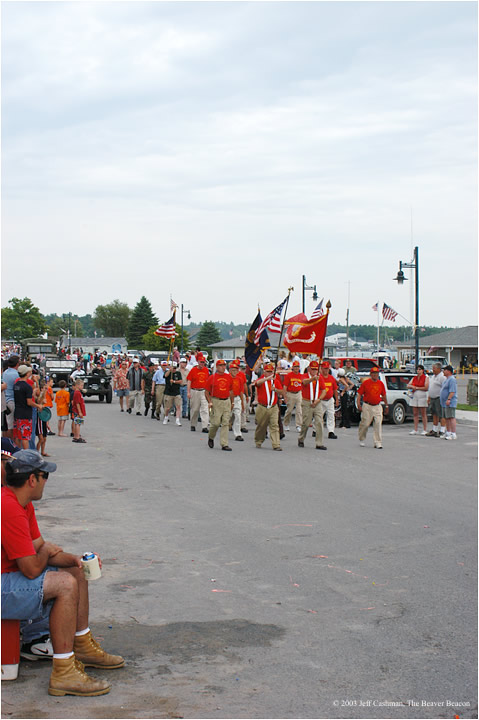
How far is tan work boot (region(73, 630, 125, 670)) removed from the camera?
4602mm

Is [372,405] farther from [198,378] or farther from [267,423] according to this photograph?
[198,378]

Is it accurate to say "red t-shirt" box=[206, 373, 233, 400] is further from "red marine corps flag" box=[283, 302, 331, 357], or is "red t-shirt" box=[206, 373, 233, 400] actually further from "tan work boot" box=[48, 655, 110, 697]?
"tan work boot" box=[48, 655, 110, 697]

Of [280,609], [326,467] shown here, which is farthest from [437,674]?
[326,467]

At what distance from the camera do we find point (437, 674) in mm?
4680

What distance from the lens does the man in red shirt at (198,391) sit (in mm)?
19906

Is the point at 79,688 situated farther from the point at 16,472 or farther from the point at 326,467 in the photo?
the point at 326,467

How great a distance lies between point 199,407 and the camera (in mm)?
20531

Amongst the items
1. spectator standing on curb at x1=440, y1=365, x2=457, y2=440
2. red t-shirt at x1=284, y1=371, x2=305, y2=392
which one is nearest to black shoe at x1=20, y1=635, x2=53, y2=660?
spectator standing on curb at x1=440, y1=365, x2=457, y2=440

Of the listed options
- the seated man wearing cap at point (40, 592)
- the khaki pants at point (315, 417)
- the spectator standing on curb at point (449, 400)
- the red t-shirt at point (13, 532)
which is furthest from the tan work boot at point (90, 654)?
the spectator standing on curb at point (449, 400)

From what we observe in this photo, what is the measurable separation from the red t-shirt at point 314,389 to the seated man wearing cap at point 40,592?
12390 mm

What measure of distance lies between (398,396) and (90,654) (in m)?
19.0

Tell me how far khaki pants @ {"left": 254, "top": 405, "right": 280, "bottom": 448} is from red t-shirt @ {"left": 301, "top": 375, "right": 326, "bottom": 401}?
906 millimetres

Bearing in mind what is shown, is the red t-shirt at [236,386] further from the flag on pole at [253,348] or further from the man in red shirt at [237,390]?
the flag on pole at [253,348]

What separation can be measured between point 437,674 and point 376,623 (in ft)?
3.11
